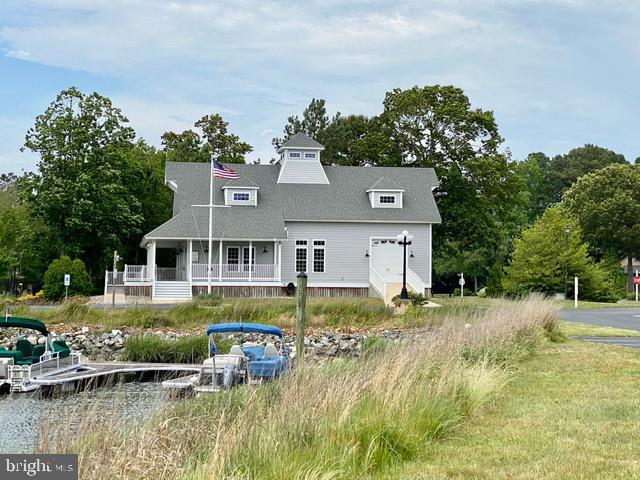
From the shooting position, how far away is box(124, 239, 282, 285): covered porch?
4084 cm

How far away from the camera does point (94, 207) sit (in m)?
46.3

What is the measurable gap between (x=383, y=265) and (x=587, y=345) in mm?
22916

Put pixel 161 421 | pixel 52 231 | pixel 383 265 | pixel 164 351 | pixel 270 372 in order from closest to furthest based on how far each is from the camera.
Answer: pixel 161 421 → pixel 270 372 → pixel 164 351 → pixel 383 265 → pixel 52 231

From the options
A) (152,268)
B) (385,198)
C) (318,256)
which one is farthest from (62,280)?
(385,198)

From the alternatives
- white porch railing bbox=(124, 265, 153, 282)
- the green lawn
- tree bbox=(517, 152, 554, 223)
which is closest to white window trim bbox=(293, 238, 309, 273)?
white porch railing bbox=(124, 265, 153, 282)

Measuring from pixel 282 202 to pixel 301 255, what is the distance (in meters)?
3.21

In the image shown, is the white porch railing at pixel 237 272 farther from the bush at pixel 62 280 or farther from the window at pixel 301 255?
the bush at pixel 62 280

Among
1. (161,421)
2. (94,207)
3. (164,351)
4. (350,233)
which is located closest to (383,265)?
(350,233)

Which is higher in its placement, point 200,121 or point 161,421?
point 200,121

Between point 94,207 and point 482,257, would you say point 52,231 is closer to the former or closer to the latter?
point 94,207

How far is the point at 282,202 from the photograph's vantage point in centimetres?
4447

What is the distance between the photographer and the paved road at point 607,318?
101 ft

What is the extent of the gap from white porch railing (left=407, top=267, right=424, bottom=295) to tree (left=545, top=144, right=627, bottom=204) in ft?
192

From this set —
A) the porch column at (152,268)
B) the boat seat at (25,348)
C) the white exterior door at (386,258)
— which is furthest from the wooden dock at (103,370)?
the white exterior door at (386,258)
